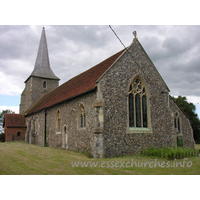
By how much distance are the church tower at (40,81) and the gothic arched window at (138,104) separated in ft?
71.6

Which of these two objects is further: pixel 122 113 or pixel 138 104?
pixel 138 104

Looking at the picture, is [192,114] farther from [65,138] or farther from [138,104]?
[65,138]

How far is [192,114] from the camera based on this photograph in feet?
132

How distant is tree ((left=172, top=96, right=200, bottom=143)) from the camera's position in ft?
127

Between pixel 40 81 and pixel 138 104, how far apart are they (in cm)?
2311

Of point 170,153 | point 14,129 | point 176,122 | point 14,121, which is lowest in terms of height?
point 170,153

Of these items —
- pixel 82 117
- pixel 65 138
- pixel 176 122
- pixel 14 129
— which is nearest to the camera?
pixel 82 117

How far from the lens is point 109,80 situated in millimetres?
13352

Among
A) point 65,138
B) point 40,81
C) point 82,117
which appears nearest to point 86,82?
point 82,117

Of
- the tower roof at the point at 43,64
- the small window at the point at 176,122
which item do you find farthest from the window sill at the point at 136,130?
the tower roof at the point at 43,64

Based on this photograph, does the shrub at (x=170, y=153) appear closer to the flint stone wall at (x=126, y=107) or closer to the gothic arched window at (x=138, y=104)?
the flint stone wall at (x=126, y=107)

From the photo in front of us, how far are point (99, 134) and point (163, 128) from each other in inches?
225

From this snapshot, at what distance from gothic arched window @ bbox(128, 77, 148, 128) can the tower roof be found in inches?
884

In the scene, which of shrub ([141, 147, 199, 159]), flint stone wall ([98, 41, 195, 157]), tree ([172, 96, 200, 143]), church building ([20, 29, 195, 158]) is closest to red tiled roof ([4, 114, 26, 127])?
church building ([20, 29, 195, 158])
